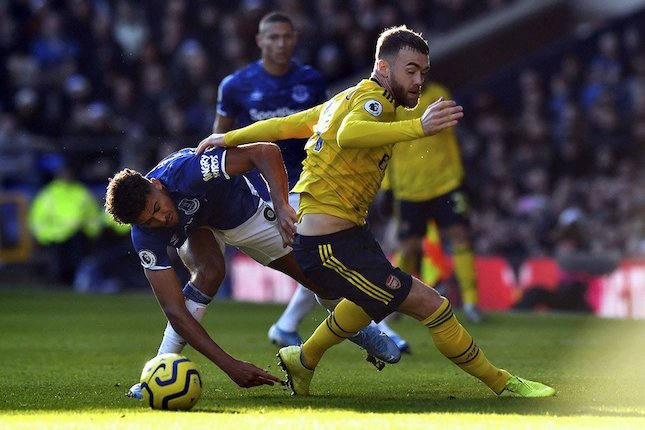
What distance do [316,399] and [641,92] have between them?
1137 centimetres

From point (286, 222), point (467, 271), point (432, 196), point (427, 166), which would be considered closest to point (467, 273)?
point (467, 271)

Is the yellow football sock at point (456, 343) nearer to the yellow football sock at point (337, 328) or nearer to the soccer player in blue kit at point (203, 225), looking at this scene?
the yellow football sock at point (337, 328)

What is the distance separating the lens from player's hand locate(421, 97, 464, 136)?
20.4 feet

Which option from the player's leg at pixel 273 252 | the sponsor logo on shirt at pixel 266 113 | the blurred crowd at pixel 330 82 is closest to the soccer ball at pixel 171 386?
the player's leg at pixel 273 252

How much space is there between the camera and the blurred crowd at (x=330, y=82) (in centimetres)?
1642

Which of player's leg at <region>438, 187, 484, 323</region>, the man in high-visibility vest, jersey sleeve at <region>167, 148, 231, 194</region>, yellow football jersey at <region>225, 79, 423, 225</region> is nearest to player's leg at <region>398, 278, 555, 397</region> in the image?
yellow football jersey at <region>225, 79, 423, 225</region>

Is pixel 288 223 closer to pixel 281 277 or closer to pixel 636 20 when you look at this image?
pixel 281 277

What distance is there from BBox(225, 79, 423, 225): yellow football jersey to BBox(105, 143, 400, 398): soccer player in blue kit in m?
0.25

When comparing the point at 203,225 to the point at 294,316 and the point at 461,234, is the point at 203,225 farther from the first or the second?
the point at 461,234

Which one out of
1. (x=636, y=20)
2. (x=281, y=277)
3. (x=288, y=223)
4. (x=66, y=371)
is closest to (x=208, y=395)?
(x=288, y=223)

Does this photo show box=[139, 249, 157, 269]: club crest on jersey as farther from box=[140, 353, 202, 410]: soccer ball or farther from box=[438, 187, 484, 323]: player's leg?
box=[438, 187, 484, 323]: player's leg

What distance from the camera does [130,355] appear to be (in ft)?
32.6

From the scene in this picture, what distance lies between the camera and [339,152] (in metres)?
6.88

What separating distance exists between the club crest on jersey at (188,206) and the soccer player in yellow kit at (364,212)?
0.56 m
